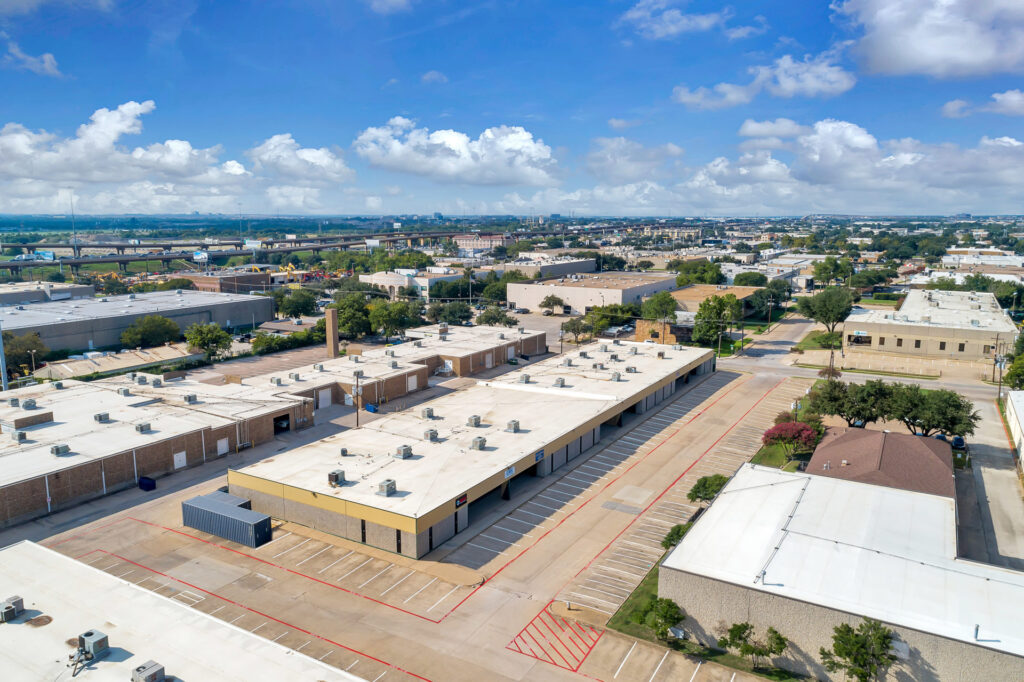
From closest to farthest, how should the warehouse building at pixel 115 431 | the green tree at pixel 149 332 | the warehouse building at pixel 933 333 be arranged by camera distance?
the warehouse building at pixel 115 431
the warehouse building at pixel 933 333
the green tree at pixel 149 332

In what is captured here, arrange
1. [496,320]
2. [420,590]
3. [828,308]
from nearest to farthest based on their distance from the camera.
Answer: [420,590] < [828,308] < [496,320]

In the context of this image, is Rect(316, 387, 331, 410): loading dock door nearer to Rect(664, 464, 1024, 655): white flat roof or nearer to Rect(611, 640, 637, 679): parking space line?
Rect(664, 464, 1024, 655): white flat roof

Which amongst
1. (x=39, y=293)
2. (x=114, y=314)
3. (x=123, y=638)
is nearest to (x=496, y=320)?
(x=114, y=314)

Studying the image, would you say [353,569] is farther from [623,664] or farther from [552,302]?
[552,302]

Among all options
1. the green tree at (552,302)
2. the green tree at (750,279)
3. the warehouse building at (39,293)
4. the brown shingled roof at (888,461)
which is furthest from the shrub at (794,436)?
the warehouse building at (39,293)

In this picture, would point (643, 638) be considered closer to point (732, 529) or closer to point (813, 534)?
point (732, 529)

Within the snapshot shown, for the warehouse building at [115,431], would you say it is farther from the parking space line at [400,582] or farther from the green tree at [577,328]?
the green tree at [577,328]
